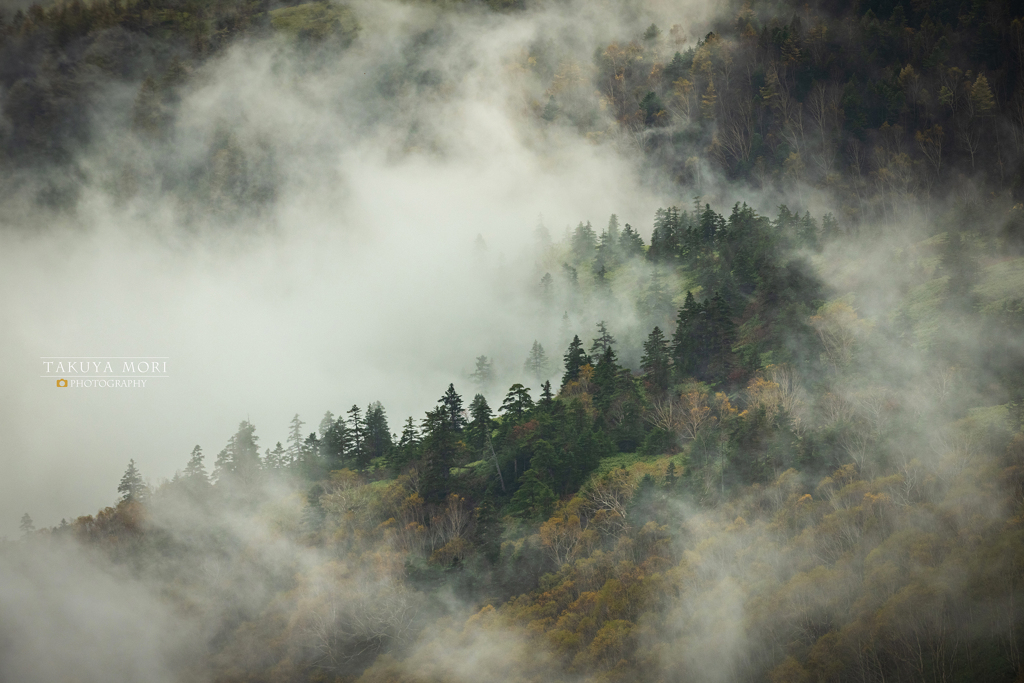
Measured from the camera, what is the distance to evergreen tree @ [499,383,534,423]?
136 m

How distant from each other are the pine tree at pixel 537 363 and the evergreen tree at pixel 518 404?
33.9 metres

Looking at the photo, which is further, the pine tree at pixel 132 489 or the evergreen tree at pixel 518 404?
the pine tree at pixel 132 489

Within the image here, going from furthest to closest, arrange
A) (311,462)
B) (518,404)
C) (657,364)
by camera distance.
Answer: (311,462)
(657,364)
(518,404)

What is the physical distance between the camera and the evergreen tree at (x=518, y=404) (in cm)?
13562

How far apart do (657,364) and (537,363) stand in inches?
1620

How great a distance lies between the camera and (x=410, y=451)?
136375 millimetres

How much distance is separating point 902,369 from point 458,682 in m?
67.8

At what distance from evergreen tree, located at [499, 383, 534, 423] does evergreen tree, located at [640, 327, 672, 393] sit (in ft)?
62.3

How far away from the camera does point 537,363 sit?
175250mm

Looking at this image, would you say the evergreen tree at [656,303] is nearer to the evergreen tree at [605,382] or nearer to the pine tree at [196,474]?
the evergreen tree at [605,382]

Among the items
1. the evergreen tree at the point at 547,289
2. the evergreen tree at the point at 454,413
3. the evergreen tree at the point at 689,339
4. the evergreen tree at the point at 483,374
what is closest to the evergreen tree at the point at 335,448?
the evergreen tree at the point at 454,413

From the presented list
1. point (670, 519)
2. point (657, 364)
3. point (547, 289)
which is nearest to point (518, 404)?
point (657, 364)

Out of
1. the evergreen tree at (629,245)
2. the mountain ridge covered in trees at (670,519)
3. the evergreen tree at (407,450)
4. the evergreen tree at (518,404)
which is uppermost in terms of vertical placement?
the evergreen tree at (629,245)

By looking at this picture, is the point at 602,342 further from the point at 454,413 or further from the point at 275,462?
the point at 275,462
